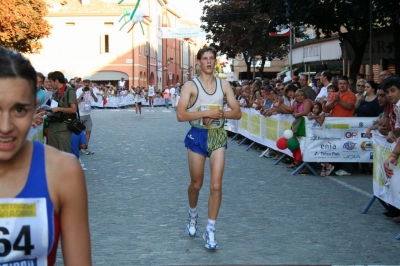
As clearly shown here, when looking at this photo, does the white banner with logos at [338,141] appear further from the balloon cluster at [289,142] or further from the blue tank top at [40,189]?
the blue tank top at [40,189]

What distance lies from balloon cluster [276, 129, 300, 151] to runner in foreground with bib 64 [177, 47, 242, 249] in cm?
601

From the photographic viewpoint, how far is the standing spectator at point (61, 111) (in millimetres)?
10164

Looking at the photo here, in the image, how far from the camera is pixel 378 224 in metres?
7.77

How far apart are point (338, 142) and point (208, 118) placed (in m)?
6.11

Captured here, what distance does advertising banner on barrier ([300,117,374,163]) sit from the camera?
40.0 feet

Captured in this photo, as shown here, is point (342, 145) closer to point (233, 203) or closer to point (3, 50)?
point (233, 203)

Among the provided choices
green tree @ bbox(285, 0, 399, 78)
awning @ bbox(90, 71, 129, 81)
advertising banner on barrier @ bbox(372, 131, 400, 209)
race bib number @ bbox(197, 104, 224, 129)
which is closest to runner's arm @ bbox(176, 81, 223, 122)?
race bib number @ bbox(197, 104, 224, 129)

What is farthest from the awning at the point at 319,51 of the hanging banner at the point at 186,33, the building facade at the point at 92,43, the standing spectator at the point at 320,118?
the building facade at the point at 92,43

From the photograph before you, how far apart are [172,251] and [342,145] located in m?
6.54

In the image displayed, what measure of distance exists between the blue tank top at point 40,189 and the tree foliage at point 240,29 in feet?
113

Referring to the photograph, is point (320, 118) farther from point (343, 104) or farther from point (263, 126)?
point (263, 126)

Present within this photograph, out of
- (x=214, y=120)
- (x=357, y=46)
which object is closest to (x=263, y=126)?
(x=357, y=46)

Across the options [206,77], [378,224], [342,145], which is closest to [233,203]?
[378,224]

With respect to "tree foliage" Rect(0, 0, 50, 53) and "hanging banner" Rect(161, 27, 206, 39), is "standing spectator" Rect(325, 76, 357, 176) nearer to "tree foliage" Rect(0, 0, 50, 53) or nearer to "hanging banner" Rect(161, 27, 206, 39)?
"tree foliage" Rect(0, 0, 50, 53)
